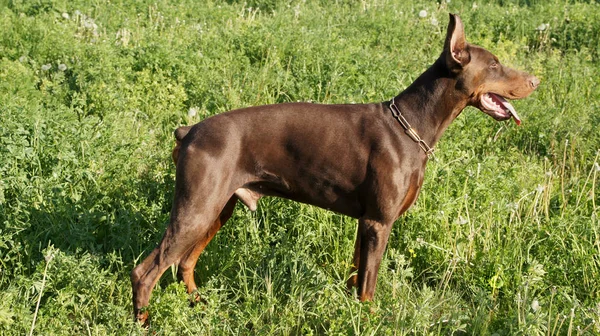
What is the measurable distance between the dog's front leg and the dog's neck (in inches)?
24.2

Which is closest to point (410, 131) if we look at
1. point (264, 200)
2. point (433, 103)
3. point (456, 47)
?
point (433, 103)

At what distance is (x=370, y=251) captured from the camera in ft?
15.6

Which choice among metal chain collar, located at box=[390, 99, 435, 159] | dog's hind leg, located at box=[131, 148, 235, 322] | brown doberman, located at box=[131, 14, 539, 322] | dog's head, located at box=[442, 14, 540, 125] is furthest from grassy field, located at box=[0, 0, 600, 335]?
dog's head, located at box=[442, 14, 540, 125]

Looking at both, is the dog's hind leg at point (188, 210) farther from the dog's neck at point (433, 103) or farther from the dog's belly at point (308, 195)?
the dog's neck at point (433, 103)

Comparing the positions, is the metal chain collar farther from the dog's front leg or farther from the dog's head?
the dog's front leg

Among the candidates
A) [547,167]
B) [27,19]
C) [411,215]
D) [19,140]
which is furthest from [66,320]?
[27,19]

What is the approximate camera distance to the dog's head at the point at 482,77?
4.74 meters

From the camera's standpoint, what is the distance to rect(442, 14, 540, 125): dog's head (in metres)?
4.74

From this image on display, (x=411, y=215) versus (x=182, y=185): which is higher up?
(x=182, y=185)

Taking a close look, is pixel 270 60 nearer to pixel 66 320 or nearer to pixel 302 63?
pixel 302 63

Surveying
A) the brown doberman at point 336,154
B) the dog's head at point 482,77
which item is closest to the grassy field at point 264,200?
the brown doberman at point 336,154

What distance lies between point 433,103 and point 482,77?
35cm

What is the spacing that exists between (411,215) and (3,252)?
2.81 meters

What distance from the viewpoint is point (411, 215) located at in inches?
221
